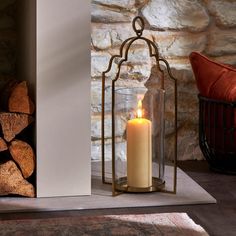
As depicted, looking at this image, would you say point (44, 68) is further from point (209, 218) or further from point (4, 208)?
point (209, 218)

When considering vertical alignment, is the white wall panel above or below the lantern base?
above

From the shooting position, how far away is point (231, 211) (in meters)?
1.64

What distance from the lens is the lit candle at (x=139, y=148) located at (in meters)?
1.74

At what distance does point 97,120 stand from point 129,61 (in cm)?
24

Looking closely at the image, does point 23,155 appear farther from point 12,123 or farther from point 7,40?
point 7,40

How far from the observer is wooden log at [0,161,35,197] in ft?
5.55

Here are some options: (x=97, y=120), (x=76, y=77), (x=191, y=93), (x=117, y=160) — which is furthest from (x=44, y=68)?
(x=191, y=93)

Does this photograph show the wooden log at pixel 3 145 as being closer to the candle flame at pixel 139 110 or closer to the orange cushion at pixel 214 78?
the candle flame at pixel 139 110

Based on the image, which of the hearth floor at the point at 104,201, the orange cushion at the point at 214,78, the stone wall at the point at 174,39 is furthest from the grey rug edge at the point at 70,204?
the stone wall at the point at 174,39

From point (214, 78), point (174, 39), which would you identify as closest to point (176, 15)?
point (174, 39)

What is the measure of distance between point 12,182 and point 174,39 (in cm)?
87

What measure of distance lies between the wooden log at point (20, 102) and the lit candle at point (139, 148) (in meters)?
0.28

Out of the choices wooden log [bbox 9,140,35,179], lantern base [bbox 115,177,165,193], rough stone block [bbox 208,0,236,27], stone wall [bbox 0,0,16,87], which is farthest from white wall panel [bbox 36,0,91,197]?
rough stone block [bbox 208,0,236,27]

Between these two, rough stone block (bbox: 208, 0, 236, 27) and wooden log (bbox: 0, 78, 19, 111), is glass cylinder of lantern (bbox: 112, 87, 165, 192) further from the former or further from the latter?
rough stone block (bbox: 208, 0, 236, 27)
